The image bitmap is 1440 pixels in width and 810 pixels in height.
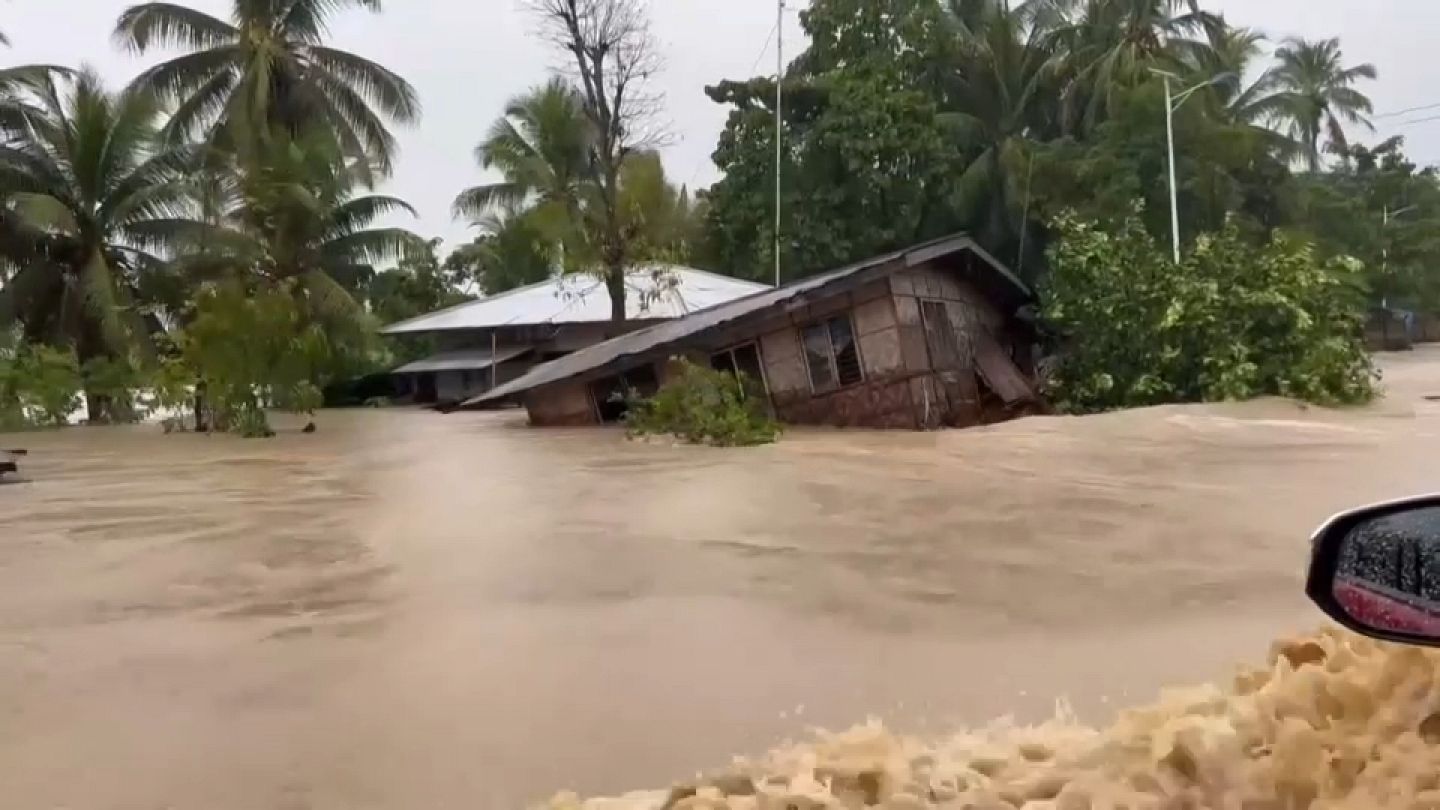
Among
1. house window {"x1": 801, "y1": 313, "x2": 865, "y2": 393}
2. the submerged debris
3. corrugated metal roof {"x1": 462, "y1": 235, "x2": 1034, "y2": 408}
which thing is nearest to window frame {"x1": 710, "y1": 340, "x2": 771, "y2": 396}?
corrugated metal roof {"x1": 462, "y1": 235, "x2": 1034, "y2": 408}

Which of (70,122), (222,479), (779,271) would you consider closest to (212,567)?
(222,479)

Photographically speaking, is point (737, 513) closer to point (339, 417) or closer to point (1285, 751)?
point (1285, 751)

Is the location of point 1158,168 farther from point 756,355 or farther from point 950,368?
point 756,355

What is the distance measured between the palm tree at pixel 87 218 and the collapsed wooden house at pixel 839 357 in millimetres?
8510

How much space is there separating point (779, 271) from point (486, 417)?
7.47 meters

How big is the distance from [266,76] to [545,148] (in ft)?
19.8

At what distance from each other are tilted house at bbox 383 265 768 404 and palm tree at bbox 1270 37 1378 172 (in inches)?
499

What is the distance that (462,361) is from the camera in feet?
94.3

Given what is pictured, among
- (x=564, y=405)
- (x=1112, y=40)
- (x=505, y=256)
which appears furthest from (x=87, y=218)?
(x=1112, y=40)

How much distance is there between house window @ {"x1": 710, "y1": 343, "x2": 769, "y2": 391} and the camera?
57.9ft

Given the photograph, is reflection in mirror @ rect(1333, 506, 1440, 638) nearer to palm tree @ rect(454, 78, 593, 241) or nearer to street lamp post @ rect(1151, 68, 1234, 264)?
street lamp post @ rect(1151, 68, 1234, 264)

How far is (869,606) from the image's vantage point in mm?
5559

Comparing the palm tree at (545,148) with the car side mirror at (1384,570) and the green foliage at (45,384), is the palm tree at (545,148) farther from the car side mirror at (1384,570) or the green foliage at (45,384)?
the car side mirror at (1384,570)

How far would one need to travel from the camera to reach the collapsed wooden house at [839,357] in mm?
17031
